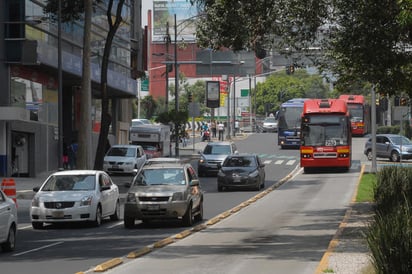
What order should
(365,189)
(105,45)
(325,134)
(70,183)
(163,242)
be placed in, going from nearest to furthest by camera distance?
(163,242)
(70,183)
(365,189)
(105,45)
(325,134)

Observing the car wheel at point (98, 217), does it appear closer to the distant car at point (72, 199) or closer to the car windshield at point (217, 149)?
the distant car at point (72, 199)

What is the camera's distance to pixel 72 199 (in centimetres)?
2294

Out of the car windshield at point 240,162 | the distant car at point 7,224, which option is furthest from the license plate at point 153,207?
the car windshield at point 240,162

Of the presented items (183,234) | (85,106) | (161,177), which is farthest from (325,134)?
(183,234)

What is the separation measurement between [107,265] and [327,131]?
106ft

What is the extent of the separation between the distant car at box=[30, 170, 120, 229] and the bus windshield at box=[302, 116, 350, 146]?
22.7 meters

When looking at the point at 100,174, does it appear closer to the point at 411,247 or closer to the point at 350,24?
the point at 350,24

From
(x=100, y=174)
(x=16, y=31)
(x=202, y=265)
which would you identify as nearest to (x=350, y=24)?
(x=100, y=174)

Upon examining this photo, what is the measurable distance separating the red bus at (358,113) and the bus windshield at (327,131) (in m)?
27.7

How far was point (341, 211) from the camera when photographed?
1089 inches

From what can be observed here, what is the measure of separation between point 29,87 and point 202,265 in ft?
109

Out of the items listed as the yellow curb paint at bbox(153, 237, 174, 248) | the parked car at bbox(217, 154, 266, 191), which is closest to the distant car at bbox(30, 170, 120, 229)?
the yellow curb paint at bbox(153, 237, 174, 248)

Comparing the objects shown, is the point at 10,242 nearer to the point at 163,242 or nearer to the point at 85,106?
the point at 163,242

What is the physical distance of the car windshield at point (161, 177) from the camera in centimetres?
2355
